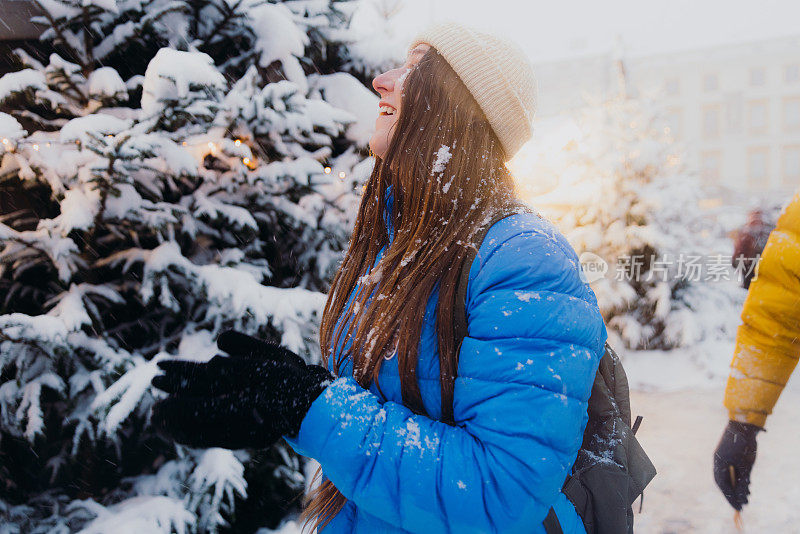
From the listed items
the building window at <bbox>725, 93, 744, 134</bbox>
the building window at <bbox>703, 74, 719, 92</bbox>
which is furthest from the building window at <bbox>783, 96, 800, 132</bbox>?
the building window at <bbox>703, 74, 719, 92</bbox>

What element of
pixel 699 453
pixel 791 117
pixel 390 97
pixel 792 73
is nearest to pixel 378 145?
pixel 390 97

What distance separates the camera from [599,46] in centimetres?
3384

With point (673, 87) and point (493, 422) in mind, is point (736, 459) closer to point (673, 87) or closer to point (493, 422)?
point (493, 422)

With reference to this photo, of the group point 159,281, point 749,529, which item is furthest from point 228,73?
point 749,529

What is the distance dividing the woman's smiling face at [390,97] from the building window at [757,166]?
153 feet

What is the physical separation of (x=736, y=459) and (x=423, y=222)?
1.92 metres

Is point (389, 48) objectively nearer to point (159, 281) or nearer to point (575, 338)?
point (159, 281)

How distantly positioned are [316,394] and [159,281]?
2.23 meters

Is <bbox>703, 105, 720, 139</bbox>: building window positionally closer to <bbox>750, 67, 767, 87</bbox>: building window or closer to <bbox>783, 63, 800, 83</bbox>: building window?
<bbox>750, 67, 767, 87</bbox>: building window

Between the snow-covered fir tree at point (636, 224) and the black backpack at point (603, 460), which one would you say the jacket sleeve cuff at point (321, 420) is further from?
the snow-covered fir tree at point (636, 224)

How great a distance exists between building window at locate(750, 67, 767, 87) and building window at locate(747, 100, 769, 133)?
52.9 inches

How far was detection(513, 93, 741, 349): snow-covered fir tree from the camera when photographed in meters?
9.91

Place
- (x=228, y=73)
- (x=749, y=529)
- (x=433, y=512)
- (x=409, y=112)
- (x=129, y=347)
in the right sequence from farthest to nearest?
1. (x=749, y=529)
2. (x=228, y=73)
3. (x=129, y=347)
4. (x=409, y=112)
5. (x=433, y=512)

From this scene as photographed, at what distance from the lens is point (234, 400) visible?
105 cm
